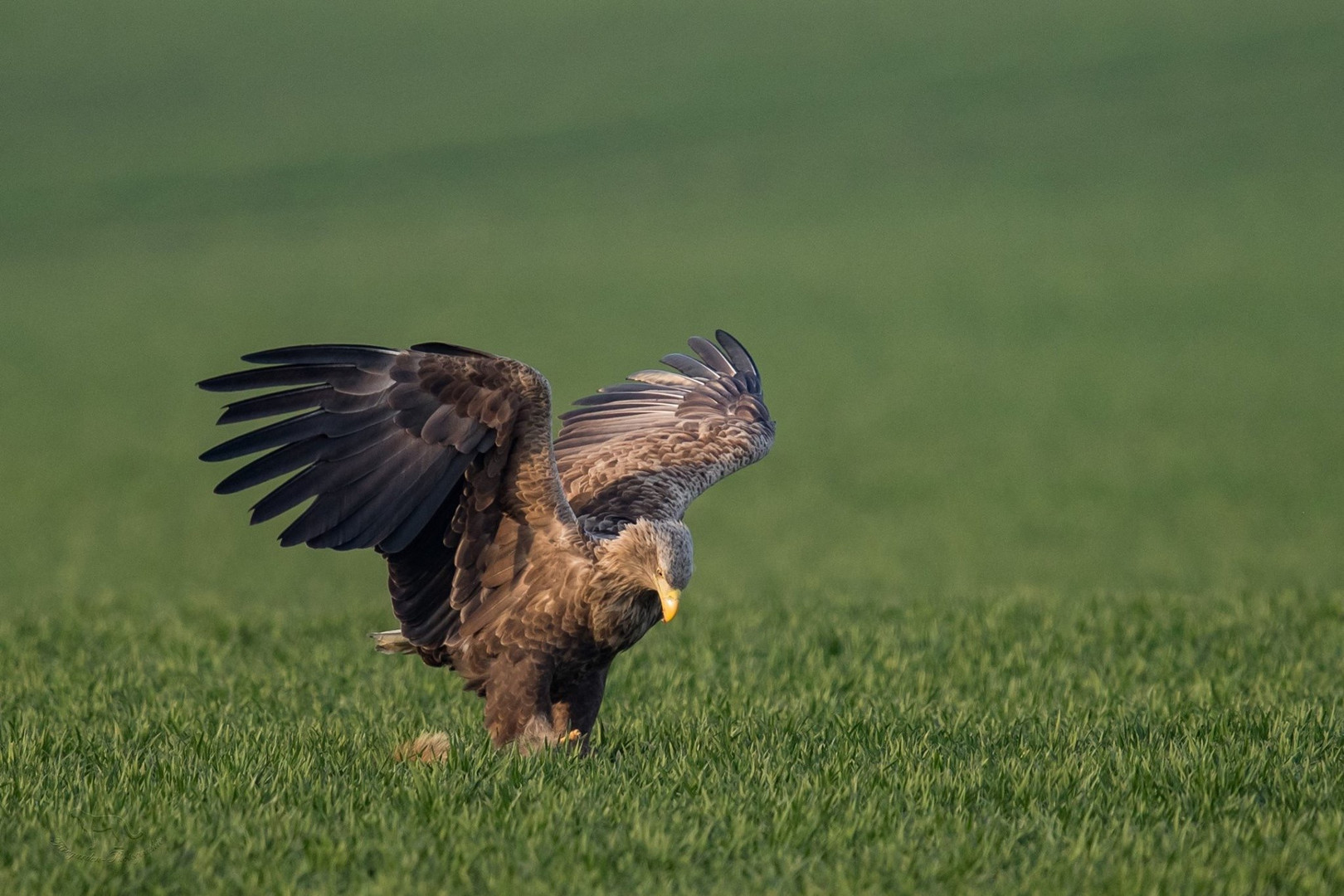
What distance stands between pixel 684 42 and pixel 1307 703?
37.7 m

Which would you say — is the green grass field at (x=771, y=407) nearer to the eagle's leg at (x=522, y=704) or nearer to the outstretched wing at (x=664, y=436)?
the eagle's leg at (x=522, y=704)

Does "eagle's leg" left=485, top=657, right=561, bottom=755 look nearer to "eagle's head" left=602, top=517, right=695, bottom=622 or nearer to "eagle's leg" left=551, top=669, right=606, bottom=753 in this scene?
"eagle's leg" left=551, top=669, right=606, bottom=753

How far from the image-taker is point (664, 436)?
7.04 meters

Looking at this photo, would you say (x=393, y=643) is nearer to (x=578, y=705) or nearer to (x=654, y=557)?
(x=578, y=705)

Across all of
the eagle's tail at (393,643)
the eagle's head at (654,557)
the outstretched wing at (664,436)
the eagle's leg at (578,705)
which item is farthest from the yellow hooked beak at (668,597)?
the eagle's tail at (393,643)

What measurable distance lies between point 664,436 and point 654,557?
1.61 meters

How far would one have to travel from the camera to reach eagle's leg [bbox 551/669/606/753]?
19.8 feet

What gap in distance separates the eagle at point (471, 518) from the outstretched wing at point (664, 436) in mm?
72

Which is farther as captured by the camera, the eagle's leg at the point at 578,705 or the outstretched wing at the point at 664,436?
the outstretched wing at the point at 664,436

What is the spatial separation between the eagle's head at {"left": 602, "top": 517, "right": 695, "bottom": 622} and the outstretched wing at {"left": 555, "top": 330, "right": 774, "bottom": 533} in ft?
1.14

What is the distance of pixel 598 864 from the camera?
4473 millimetres

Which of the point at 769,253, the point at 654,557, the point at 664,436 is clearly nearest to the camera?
the point at 654,557

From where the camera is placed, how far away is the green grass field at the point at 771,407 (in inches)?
194

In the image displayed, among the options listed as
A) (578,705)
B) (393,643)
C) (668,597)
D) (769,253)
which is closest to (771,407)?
(769,253)
